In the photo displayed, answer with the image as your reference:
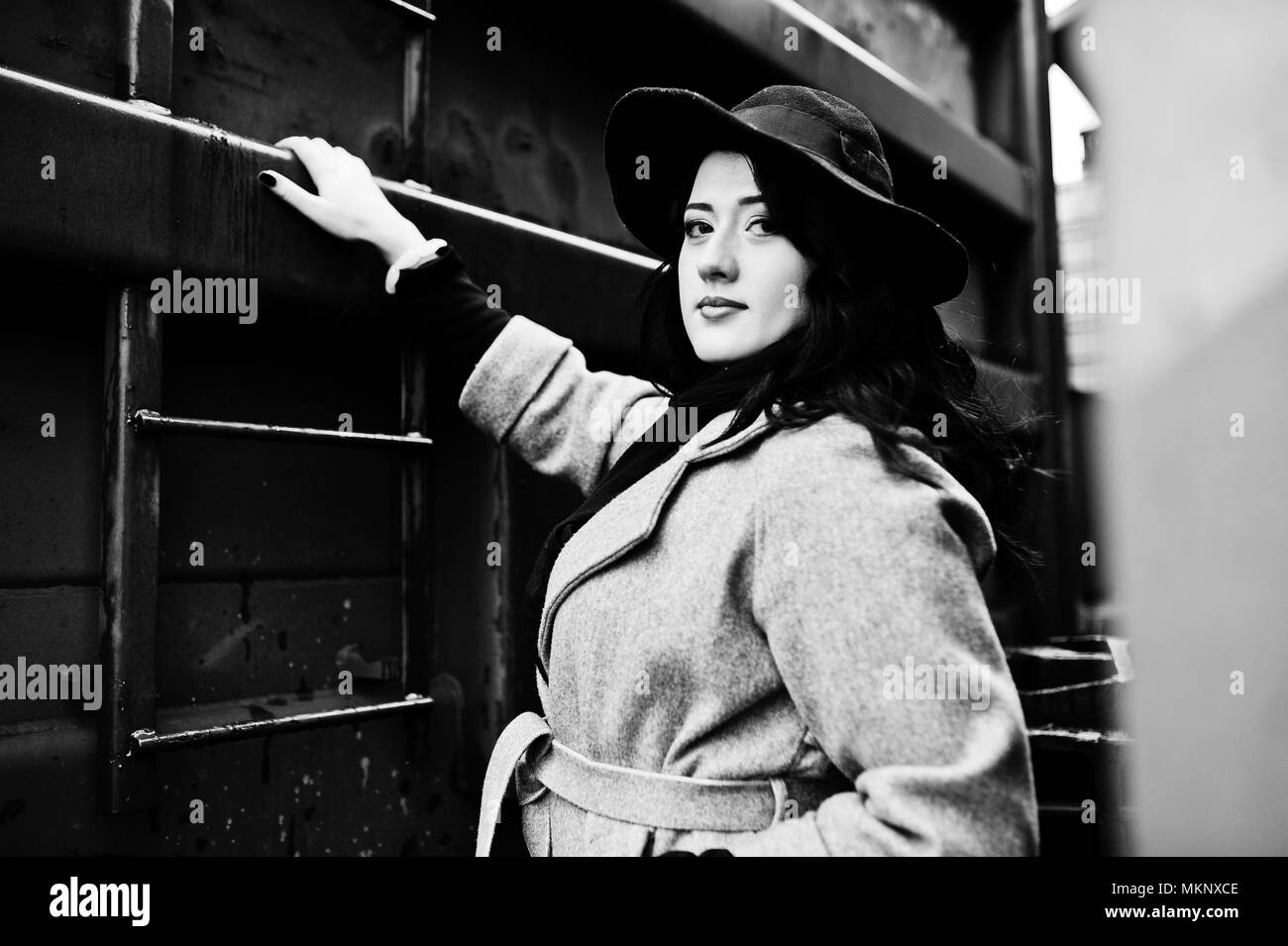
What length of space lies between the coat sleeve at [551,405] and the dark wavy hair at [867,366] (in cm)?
43

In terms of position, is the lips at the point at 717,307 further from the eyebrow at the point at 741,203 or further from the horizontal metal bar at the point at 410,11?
the horizontal metal bar at the point at 410,11

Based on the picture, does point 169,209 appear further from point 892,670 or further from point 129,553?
point 892,670

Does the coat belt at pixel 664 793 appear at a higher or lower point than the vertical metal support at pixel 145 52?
lower

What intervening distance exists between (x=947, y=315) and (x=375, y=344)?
272 centimetres

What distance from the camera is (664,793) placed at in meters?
1.06

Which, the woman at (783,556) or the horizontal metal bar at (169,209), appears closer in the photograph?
the woman at (783,556)

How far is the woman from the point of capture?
906 millimetres

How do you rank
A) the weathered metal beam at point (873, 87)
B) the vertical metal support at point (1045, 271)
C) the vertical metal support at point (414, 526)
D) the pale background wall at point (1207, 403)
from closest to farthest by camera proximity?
the vertical metal support at point (414, 526)
the weathered metal beam at point (873, 87)
the pale background wall at point (1207, 403)
the vertical metal support at point (1045, 271)

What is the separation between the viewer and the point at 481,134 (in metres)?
1.87

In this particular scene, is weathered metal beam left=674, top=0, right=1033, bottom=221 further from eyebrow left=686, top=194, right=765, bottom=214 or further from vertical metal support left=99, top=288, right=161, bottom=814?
vertical metal support left=99, top=288, right=161, bottom=814

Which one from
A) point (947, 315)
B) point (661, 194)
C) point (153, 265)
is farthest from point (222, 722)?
point (947, 315)

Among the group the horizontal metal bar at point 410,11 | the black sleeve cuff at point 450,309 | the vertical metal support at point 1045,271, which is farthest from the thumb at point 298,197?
the vertical metal support at point 1045,271

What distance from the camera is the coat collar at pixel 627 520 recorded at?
1116mm
